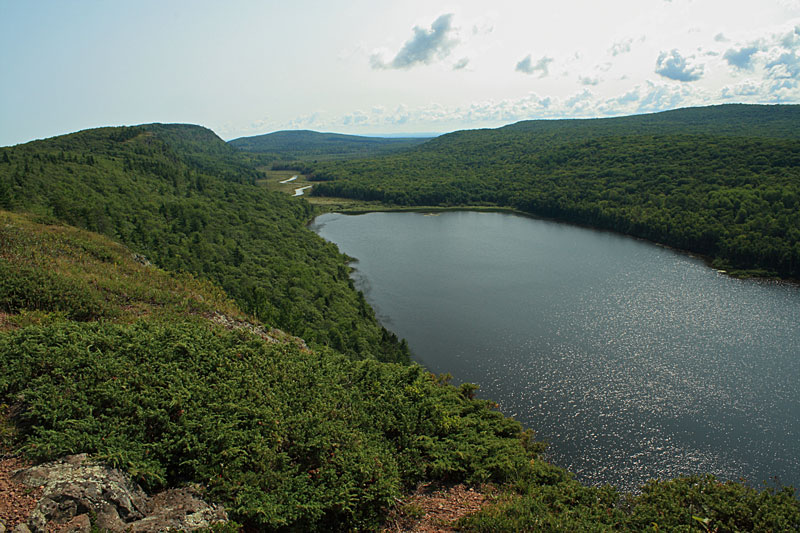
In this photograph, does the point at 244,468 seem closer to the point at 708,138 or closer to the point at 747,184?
the point at 747,184

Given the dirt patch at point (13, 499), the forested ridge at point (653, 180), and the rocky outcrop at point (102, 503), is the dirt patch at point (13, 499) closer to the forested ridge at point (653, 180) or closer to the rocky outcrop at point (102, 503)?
the rocky outcrop at point (102, 503)

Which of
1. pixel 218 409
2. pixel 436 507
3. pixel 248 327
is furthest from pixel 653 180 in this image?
pixel 218 409

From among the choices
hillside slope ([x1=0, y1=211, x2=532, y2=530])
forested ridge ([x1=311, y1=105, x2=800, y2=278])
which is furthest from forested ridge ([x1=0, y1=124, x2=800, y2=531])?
forested ridge ([x1=311, y1=105, x2=800, y2=278])

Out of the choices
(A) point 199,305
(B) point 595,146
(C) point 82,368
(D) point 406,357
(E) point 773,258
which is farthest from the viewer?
(B) point 595,146

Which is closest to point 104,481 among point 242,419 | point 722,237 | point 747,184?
point 242,419

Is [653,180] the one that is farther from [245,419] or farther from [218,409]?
[218,409]

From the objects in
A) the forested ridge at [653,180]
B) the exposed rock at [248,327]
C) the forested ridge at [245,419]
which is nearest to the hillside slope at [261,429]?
the forested ridge at [245,419]

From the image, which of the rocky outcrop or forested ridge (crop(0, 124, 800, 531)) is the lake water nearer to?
forested ridge (crop(0, 124, 800, 531))
